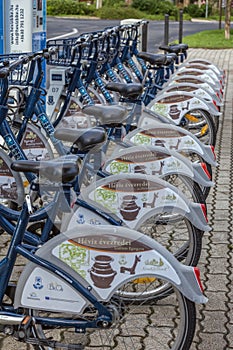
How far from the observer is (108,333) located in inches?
166

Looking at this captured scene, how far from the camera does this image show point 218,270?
18.1 ft

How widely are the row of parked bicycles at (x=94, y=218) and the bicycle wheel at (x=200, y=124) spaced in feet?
2.67

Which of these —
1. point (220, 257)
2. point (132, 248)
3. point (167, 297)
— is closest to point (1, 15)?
point (220, 257)

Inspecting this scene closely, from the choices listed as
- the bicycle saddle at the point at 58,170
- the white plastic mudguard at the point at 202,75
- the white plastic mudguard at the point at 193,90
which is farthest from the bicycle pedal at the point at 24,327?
the white plastic mudguard at the point at 202,75

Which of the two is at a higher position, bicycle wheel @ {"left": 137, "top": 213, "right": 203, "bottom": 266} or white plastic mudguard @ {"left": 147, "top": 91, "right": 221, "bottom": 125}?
white plastic mudguard @ {"left": 147, "top": 91, "right": 221, "bottom": 125}

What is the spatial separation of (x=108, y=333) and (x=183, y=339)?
51 centimetres

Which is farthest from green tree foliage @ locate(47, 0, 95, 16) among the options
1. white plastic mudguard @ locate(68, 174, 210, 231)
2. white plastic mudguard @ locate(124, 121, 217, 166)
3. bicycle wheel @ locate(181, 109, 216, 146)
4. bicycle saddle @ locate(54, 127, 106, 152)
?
bicycle saddle @ locate(54, 127, 106, 152)

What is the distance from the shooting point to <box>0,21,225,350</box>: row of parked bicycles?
3.69m

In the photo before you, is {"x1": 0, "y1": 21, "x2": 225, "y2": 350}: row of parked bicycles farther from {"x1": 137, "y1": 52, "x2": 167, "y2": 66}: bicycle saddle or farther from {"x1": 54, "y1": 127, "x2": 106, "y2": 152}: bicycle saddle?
{"x1": 137, "y1": 52, "x2": 167, "y2": 66}: bicycle saddle

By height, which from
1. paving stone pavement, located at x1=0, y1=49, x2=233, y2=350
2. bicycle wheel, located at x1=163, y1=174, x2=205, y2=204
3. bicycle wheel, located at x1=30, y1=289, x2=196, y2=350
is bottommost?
paving stone pavement, located at x1=0, y1=49, x2=233, y2=350

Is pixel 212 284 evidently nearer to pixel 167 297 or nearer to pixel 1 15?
pixel 167 297

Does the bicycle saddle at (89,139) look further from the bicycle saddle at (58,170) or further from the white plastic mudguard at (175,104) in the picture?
the white plastic mudguard at (175,104)

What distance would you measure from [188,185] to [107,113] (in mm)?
857

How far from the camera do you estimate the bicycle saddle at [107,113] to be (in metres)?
4.72
